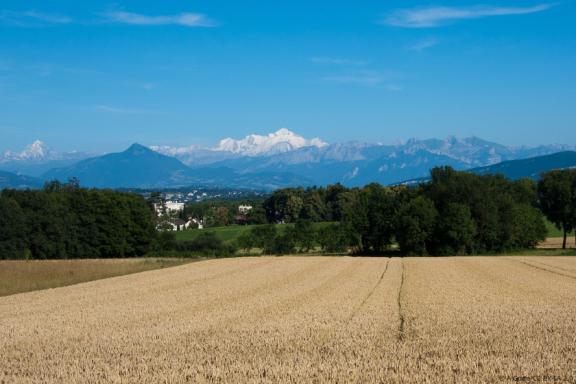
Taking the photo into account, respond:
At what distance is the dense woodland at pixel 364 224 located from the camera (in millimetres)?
83438

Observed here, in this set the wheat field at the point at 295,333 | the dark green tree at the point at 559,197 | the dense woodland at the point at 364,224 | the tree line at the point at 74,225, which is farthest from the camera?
the dark green tree at the point at 559,197

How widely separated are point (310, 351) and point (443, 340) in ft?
12.3

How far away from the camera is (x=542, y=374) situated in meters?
12.8

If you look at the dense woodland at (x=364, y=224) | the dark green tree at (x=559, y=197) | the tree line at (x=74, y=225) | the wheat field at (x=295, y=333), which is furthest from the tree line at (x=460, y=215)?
the wheat field at (x=295, y=333)

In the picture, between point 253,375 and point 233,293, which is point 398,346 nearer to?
point 253,375

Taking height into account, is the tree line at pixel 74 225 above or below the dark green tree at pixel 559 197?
below

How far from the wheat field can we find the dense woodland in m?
47.0

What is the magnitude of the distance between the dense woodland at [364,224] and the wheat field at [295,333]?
47.0m

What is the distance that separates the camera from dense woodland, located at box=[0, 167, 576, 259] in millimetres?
83438

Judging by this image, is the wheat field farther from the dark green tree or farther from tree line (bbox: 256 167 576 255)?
the dark green tree

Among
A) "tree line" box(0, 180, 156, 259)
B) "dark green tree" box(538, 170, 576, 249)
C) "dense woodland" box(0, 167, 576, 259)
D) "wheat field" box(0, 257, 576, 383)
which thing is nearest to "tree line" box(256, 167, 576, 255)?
"dark green tree" box(538, 170, 576, 249)

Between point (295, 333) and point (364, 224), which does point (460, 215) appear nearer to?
point (364, 224)

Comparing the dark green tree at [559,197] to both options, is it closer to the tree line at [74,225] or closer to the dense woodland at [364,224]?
the dense woodland at [364,224]

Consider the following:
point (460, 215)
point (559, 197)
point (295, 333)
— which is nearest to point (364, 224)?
point (460, 215)
